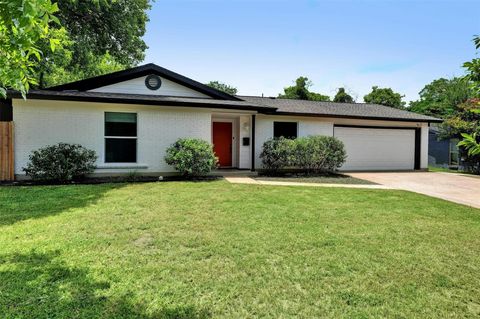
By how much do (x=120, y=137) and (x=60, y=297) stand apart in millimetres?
8645

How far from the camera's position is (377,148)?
1565cm

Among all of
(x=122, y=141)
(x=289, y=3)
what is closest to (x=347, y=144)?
(x=289, y=3)

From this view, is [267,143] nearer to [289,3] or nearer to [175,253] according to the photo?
[289,3]

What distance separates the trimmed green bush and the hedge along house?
0.82m

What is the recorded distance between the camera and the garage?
1521cm

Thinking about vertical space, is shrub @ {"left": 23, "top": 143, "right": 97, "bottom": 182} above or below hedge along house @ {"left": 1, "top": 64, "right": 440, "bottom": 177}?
below

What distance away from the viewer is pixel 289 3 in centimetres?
1062

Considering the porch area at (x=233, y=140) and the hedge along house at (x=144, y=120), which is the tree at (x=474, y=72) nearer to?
the hedge along house at (x=144, y=120)

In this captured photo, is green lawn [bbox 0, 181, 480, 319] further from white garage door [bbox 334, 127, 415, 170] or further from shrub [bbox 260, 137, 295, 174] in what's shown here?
white garage door [bbox 334, 127, 415, 170]

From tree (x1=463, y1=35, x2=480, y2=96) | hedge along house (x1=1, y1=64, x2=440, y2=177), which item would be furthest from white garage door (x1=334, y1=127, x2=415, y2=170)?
tree (x1=463, y1=35, x2=480, y2=96)

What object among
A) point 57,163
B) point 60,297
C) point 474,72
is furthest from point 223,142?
point 474,72

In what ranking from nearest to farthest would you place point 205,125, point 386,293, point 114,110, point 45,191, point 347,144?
point 386,293
point 45,191
point 114,110
point 205,125
point 347,144

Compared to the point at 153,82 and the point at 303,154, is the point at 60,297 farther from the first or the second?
the point at 303,154

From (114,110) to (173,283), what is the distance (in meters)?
9.04
